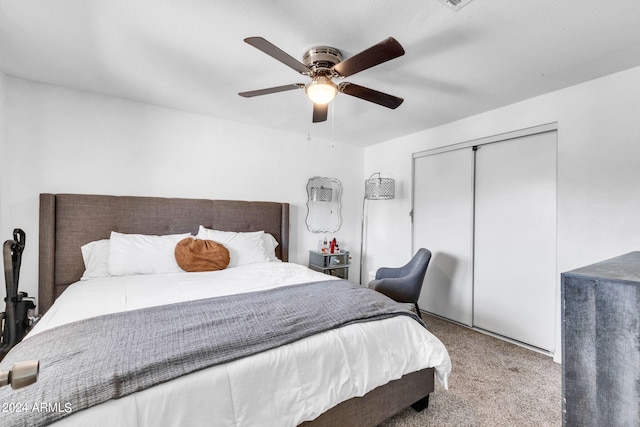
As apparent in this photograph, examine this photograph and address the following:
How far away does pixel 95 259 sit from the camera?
8.03 ft

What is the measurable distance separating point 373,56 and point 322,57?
44 centimetres

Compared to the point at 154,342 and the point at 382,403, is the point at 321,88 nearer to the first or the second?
the point at 154,342

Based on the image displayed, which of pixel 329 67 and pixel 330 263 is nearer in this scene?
pixel 329 67

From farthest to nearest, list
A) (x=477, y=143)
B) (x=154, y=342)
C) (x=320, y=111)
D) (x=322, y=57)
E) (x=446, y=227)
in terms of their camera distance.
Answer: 1. (x=446, y=227)
2. (x=477, y=143)
3. (x=320, y=111)
4. (x=322, y=57)
5. (x=154, y=342)

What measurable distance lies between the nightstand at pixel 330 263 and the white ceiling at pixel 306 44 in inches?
77.4

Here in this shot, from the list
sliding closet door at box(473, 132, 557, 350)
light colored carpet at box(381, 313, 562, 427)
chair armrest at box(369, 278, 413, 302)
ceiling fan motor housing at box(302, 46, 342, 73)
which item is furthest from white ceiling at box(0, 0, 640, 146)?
light colored carpet at box(381, 313, 562, 427)

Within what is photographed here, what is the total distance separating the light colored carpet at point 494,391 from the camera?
→ 172cm

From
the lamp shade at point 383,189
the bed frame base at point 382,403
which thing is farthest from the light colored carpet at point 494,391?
the lamp shade at point 383,189

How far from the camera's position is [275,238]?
354 cm

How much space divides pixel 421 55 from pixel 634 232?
2022 millimetres

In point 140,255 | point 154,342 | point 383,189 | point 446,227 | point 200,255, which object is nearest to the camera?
point 154,342

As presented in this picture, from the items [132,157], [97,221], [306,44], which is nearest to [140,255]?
[97,221]

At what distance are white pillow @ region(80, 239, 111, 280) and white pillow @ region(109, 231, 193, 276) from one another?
10 cm

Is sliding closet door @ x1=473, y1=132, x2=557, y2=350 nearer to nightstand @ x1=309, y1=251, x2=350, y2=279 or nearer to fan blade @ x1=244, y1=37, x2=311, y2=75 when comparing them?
nightstand @ x1=309, y1=251, x2=350, y2=279
